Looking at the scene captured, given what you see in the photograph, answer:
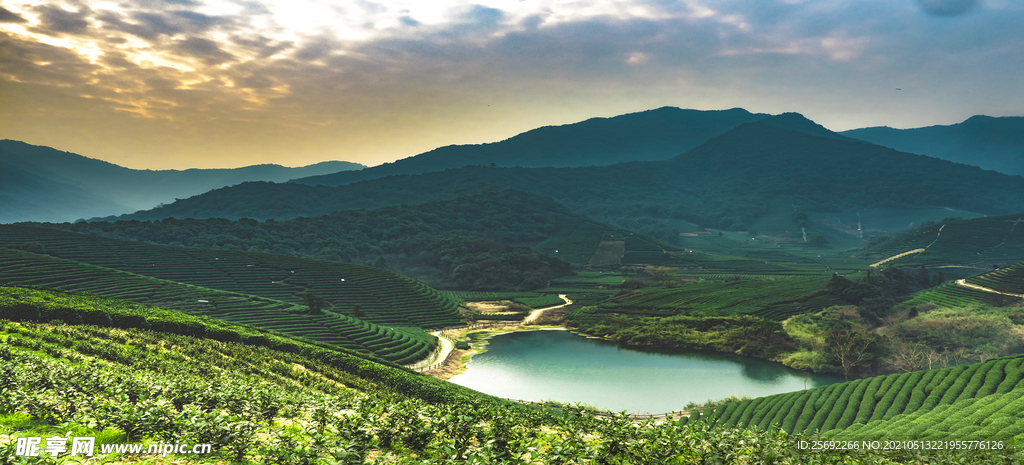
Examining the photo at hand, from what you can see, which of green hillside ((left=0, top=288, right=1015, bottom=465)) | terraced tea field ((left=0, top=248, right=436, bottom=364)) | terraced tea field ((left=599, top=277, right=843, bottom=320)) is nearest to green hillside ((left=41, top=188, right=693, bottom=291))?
terraced tea field ((left=599, top=277, right=843, bottom=320))

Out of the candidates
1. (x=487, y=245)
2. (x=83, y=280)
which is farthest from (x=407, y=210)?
(x=83, y=280)

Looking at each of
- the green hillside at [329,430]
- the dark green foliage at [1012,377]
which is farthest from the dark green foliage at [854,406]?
the green hillside at [329,430]

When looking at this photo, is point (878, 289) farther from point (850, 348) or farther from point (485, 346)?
point (485, 346)

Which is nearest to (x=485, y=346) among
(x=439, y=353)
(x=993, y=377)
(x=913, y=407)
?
(x=439, y=353)

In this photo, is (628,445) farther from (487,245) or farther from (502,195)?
(502,195)

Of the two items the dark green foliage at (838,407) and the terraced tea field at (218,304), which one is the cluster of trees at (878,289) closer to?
the dark green foliage at (838,407)

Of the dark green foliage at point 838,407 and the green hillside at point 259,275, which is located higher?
the green hillside at point 259,275
